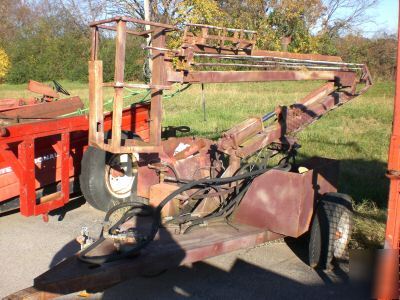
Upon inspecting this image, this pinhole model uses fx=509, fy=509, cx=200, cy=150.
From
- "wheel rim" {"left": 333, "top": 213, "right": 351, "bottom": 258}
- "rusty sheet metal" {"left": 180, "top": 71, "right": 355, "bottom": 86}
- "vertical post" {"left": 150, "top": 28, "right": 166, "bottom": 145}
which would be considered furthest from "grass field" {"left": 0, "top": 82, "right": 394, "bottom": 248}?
"vertical post" {"left": 150, "top": 28, "right": 166, "bottom": 145}

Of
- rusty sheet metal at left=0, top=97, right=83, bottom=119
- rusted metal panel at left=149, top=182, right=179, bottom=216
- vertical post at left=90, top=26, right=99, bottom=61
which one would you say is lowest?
rusted metal panel at left=149, top=182, right=179, bottom=216

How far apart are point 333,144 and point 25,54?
115ft

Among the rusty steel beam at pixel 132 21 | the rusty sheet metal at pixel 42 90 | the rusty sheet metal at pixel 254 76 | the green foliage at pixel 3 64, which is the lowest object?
the rusty sheet metal at pixel 42 90

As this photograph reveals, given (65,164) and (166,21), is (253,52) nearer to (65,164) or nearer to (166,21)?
(65,164)

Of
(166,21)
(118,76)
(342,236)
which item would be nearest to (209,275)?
(342,236)

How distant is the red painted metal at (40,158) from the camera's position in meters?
4.98

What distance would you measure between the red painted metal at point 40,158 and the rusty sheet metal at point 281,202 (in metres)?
2.02

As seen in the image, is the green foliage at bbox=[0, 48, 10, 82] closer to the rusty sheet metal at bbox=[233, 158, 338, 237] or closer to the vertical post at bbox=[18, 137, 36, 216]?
the vertical post at bbox=[18, 137, 36, 216]

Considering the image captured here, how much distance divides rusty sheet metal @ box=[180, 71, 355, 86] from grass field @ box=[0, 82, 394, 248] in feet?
5.36

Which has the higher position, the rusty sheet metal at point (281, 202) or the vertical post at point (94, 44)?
the vertical post at point (94, 44)

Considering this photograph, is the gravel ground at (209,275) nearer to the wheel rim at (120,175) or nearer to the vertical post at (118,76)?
the wheel rim at (120,175)

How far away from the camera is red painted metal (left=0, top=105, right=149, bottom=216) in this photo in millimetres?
4984

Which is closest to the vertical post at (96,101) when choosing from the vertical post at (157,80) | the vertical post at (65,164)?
the vertical post at (157,80)

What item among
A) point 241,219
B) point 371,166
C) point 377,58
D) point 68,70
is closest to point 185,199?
point 241,219
